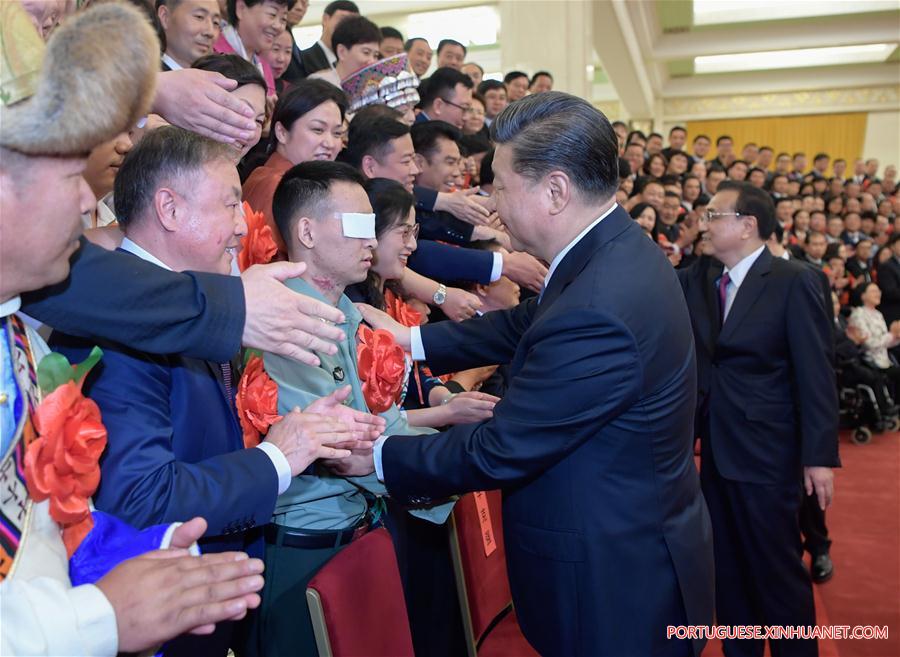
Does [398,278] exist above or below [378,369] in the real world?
above

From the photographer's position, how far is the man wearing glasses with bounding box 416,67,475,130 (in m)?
4.21

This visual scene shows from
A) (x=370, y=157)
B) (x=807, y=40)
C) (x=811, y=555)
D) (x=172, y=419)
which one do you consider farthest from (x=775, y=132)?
(x=172, y=419)

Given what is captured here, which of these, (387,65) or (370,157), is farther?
(387,65)

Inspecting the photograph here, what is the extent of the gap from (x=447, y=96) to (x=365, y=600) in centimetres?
322

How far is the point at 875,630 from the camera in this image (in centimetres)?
326

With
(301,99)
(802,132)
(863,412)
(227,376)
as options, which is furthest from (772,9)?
(227,376)

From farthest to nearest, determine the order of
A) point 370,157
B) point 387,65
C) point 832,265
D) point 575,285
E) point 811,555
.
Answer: point 832,265
point 811,555
point 387,65
point 370,157
point 575,285

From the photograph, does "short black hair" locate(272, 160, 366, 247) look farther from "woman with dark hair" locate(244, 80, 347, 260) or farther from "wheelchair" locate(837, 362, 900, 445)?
"wheelchair" locate(837, 362, 900, 445)

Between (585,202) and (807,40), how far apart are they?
50.5 ft

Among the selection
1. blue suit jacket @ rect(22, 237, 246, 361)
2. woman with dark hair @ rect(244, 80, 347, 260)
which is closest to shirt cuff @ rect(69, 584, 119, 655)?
blue suit jacket @ rect(22, 237, 246, 361)

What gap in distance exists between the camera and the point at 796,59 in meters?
17.3

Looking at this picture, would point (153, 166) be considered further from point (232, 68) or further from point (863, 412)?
point (863, 412)

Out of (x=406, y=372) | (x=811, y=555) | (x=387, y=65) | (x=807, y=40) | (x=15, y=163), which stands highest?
(x=807, y=40)

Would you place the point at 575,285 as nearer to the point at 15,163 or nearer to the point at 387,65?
the point at 15,163
